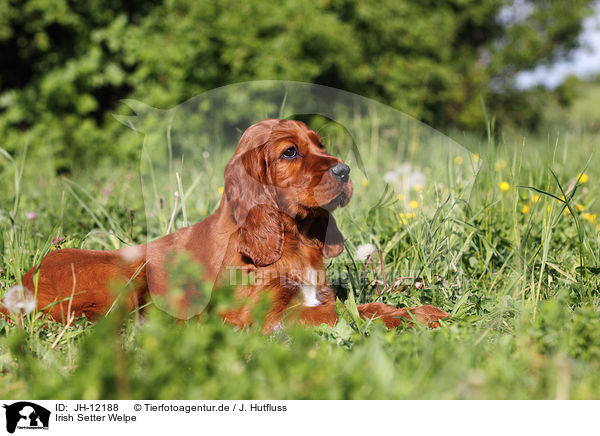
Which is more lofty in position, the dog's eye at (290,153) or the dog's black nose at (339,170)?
the dog's eye at (290,153)

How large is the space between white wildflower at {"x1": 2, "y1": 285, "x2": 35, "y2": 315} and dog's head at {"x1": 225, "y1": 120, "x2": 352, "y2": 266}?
32.1 inches

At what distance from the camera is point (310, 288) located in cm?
213

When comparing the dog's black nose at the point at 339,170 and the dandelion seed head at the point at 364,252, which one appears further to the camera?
the dandelion seed head at the point at 364,252

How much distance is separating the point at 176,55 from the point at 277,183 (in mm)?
4827

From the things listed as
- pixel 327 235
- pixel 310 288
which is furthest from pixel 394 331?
pixel 327 235

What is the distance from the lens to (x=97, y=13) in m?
6.83

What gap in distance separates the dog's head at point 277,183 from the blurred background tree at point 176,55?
4.34 m

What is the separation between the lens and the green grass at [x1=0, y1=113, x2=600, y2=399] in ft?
4.47

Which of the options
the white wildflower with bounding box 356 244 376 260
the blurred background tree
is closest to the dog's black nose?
the white wildflower with bounding box 356 244 376 260

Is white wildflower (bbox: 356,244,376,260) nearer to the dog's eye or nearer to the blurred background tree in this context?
the dog's eye

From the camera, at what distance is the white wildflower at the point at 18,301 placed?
6.06 ft

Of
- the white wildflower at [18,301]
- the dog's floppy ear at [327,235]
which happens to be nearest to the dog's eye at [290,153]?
Result: the dog's floppy ear at [327,235]

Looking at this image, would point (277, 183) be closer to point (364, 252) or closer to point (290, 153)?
point (290, 153)
